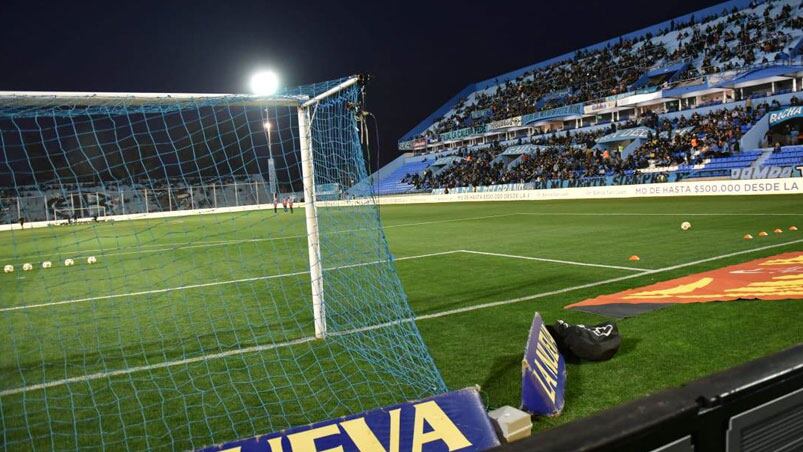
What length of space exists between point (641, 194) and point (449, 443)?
27285 mm

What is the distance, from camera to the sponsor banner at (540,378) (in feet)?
11.1

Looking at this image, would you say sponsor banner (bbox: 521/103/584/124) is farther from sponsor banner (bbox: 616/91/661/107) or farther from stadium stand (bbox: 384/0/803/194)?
sponsor banner (bbox: 616/91/661/107)

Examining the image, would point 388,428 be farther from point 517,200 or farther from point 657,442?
point 517,200

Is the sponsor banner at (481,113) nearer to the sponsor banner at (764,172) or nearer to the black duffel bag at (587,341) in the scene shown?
the sponsor banner at (764,172)

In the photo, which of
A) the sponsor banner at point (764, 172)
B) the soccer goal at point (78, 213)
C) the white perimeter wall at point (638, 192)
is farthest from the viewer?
the soccer goal at point (78, 213)

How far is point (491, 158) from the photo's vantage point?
48875mm

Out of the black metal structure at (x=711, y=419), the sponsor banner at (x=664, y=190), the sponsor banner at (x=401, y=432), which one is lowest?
the sponsor banner at (x=664, y=190)

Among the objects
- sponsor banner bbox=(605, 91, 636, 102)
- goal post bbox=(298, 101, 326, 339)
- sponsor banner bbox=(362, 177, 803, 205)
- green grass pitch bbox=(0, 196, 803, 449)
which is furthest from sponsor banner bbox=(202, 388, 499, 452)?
sponsor banner bbox=(605, 91, 636, 102)

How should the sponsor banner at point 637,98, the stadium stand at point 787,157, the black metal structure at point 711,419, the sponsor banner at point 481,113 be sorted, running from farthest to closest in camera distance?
the sponsor banner at point 481,113 < the sponsor banner at point 637,98 < the stadium stand at point 787,157 < the black metal structure at point 711,419

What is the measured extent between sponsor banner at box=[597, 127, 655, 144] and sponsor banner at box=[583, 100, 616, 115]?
11.6 ft

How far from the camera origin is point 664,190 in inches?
1021

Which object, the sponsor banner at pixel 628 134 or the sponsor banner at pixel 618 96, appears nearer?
the sponsor banner at pixel 628 134

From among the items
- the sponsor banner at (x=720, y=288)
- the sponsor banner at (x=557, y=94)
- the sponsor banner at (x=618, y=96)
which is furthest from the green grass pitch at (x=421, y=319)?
the sponsor banner at (x=557, y=94)

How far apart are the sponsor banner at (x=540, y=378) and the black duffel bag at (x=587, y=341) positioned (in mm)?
459
